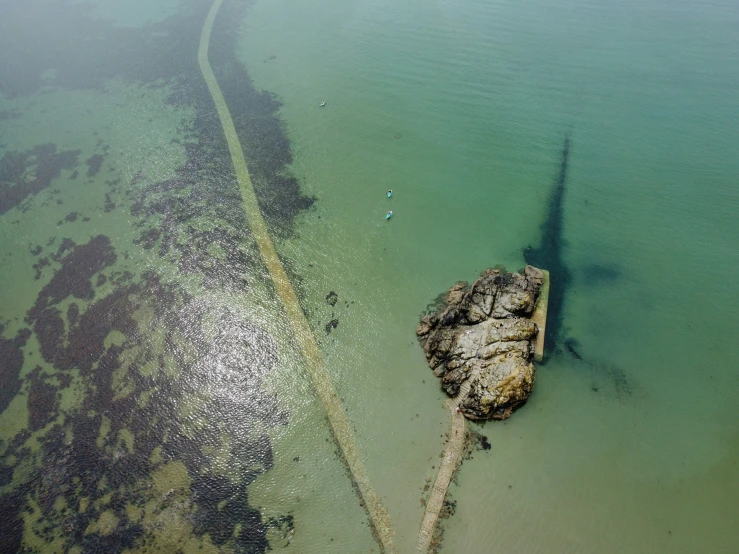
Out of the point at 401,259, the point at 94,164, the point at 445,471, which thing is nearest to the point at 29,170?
the point at 94,164

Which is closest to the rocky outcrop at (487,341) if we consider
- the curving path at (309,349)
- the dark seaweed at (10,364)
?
the curving path at (309,349)

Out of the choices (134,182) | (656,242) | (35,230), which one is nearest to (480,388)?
(656,242)

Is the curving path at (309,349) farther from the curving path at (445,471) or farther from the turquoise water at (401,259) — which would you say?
the curving path at (445,471)

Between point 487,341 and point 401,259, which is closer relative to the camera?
point 487,341

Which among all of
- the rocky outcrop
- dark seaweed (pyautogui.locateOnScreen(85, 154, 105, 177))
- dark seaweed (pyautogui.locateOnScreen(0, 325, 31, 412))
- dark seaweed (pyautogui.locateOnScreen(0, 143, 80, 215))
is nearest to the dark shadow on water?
the rocky outcrop

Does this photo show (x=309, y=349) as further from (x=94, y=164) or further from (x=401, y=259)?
(x=94, y=164)

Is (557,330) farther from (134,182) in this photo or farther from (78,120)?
(78,120)
